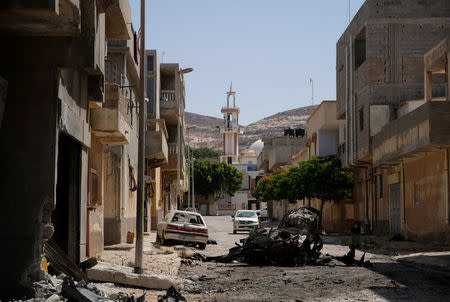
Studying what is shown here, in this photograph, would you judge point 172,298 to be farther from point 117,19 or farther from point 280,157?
point 280,157

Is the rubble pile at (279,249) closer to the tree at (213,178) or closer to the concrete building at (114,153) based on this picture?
the concrete building at (114,153)

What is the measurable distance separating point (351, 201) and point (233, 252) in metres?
27.7

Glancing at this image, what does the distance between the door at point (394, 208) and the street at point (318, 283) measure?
15.4 metres

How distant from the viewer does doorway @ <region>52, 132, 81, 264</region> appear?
13.2 metres

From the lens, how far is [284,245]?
19.4 metres

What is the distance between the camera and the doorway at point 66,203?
13219mm

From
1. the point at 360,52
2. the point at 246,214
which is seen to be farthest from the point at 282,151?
the point at 360,52

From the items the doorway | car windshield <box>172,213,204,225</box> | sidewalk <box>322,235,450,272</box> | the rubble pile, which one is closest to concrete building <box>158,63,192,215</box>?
car windshield <box>172,213,204,225</box>

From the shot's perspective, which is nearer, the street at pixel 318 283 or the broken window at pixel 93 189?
the street at pixel 318 283

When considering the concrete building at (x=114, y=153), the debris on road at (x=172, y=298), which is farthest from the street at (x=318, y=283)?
the concrete building at (x=114, y=153)

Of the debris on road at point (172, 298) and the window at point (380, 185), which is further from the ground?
the window at point (380, 185)

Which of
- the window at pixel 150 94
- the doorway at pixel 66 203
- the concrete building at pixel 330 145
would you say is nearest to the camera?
the doorway at pixel 66 203

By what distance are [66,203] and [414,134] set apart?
16591 mm

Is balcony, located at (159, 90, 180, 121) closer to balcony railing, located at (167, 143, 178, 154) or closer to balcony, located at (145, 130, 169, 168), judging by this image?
balcony railing, located at (167, 143, 178, 154)
